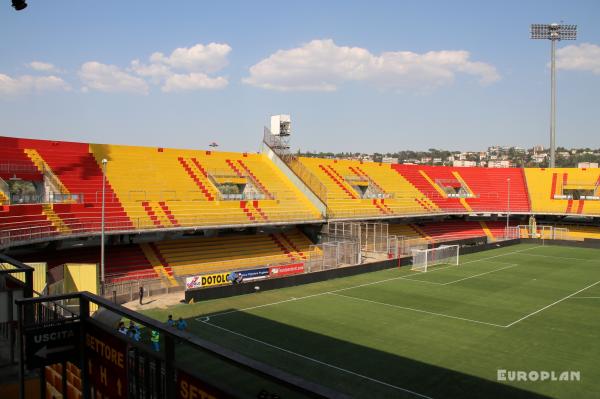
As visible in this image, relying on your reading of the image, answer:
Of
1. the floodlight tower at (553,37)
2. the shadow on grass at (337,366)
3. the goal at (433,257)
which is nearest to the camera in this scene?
the shadow on grass at (337,366)

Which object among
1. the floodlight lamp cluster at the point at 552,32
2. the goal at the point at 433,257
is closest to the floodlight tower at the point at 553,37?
the floodlight lamp cluster at the point at 552,32

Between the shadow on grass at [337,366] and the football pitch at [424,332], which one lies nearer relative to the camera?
the shadow on grass at [337,366]

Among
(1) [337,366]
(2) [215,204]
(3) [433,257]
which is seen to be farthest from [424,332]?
(2) [215,204]

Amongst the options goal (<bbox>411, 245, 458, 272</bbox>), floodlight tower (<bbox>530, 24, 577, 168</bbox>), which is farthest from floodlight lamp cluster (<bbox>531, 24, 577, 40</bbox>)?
goal (<bbox>411, 245, 458, 272</bbox>)

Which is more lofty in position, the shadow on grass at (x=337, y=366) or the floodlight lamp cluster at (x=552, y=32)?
the floodlight lamp cluster at (x=552, y=32)

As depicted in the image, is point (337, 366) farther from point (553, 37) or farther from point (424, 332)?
point (553, 37)

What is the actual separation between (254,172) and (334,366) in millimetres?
34519

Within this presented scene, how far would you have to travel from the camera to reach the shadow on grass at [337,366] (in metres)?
17.5

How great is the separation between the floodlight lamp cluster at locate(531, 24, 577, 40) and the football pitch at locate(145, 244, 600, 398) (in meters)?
51.6

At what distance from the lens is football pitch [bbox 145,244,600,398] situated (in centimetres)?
1839

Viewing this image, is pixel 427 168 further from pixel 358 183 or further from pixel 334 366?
pixel 334 366

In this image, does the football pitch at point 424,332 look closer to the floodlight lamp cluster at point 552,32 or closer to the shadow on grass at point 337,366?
the shadow on grass at point 337,366

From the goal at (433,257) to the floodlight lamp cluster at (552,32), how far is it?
164 ft

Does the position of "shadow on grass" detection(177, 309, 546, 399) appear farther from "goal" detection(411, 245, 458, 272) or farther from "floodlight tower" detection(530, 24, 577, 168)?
"floodlight tower" detection(530, 24, 577, 168)
